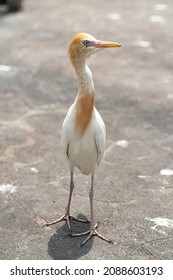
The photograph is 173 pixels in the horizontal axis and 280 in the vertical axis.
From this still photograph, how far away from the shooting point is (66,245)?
4.01m

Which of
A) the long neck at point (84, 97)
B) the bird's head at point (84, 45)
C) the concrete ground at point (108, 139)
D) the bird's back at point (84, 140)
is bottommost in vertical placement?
the concrete ground at point (108, 139)

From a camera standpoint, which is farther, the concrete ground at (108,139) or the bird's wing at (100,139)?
the concrete ground at (108,139)

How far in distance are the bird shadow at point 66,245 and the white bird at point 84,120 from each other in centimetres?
5

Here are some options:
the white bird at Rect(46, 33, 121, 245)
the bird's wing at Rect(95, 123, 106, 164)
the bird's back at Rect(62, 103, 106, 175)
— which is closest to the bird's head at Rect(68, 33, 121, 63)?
the white bird at Rect(46, 33, 121, 245)

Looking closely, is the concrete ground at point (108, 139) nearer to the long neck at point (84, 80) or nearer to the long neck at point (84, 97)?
the long neck at point (84, 97)

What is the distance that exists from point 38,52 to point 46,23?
186 centimetres

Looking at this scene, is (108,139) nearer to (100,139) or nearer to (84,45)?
(100,139)

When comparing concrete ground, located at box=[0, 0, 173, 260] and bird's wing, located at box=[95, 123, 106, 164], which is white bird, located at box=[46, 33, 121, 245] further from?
concrete ground, located at box=[0, 0, 173, 260]

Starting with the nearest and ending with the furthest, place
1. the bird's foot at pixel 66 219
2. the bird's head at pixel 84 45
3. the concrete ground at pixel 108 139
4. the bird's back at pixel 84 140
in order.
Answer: the bird's head at pixel 84 45 → the bird's back at pixel 84 140 → the concrete ground at pixel 108 139 → the bird's foot at pixel 66 219

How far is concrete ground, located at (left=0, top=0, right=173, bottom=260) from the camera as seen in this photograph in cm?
411

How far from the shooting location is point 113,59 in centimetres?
832

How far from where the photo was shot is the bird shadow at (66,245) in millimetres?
3875

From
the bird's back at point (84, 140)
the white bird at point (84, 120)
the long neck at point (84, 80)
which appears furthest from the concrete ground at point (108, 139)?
the long neck at point (84, 80)
